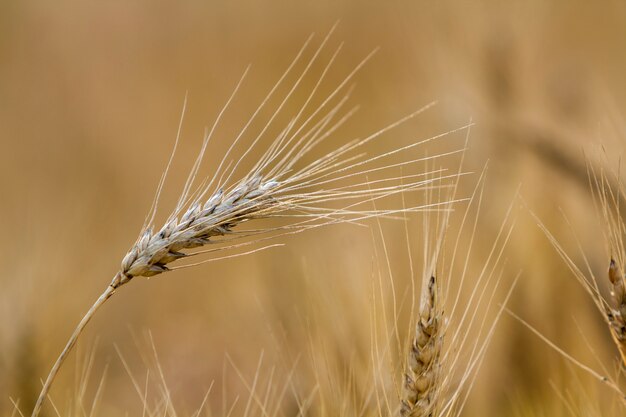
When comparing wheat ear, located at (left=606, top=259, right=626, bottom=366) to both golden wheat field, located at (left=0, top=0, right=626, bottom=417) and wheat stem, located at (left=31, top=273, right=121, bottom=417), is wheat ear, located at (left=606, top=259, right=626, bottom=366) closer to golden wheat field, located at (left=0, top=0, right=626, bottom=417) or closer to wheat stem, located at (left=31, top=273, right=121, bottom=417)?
golden wheat field, located at (left=0, top=0, right=626, bottom=417)

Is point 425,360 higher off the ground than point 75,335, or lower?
lower

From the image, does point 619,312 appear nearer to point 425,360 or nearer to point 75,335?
point 425,360

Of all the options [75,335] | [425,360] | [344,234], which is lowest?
[344,234]

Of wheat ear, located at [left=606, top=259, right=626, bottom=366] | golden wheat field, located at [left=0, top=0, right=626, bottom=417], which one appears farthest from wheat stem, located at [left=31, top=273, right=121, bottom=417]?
wheat ear, located at [left=606, top=259, right=626, bottom=366]

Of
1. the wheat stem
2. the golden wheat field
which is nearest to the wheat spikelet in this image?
the golden wheat field

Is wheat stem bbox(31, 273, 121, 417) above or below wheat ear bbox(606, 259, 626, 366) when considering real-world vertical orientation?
above

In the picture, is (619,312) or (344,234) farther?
(344,234)

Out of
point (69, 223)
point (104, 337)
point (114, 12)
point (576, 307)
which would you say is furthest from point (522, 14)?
point (114, 12)

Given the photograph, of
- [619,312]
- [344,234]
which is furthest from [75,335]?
[344,234]
